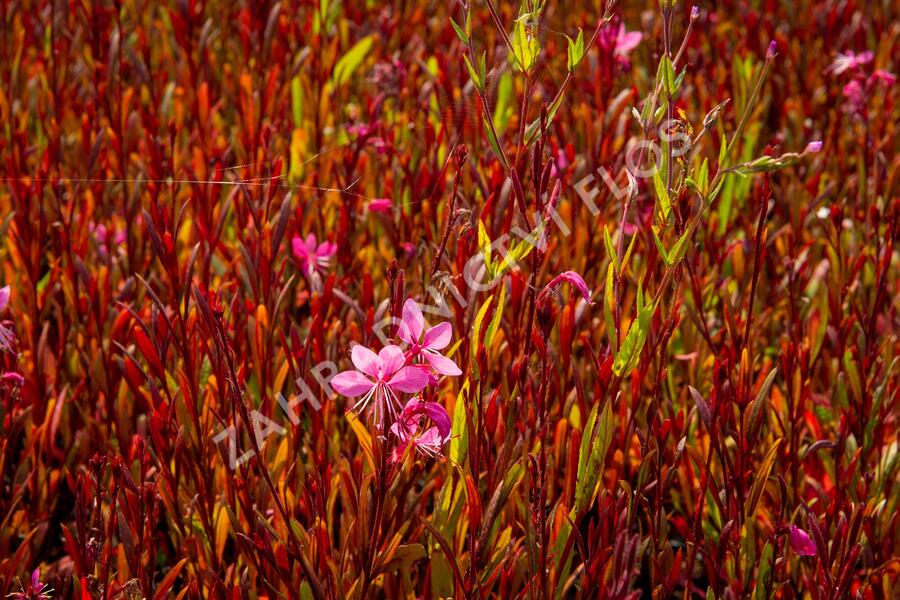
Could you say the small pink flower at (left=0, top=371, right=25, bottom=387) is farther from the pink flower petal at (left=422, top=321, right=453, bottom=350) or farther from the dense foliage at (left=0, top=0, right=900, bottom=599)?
the pink flower petal at (left=422, top=321, right=453, bottom=350)

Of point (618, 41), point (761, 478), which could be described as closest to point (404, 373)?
point (761, 478)

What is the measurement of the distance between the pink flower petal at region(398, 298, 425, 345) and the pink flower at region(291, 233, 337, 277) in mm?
907

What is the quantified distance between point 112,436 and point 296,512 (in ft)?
1.96

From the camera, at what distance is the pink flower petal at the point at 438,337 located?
113 centimetres

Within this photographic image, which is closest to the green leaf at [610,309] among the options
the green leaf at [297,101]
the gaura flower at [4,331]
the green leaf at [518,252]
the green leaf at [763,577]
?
the green leaf at [518,252]

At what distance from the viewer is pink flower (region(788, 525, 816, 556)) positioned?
57.3 inches

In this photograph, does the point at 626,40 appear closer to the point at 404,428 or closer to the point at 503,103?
the point at 503,103

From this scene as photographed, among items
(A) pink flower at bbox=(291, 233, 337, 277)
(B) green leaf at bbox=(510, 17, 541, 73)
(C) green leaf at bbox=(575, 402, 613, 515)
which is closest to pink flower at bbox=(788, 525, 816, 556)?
(C) green leaf at bbox=(575, 402, 613, 515)

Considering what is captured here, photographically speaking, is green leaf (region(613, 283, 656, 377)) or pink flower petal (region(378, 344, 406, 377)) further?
green leaf (region(613, 283, 656, 377))

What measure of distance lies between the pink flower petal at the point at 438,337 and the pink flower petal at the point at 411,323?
0.04 feet

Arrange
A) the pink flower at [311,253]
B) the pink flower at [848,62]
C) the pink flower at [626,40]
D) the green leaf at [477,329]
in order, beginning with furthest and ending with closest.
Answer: the pink flower at [848,62]
the pink flower at [626,40]
the pink flower at [311,253]
the green leaf at [477,329]

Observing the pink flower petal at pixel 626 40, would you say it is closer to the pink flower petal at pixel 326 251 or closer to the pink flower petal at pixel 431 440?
the pink flower petal at pixel 326 251

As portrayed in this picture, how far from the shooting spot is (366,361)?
1112 millimetres

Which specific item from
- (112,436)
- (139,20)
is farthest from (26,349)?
(139,20)
